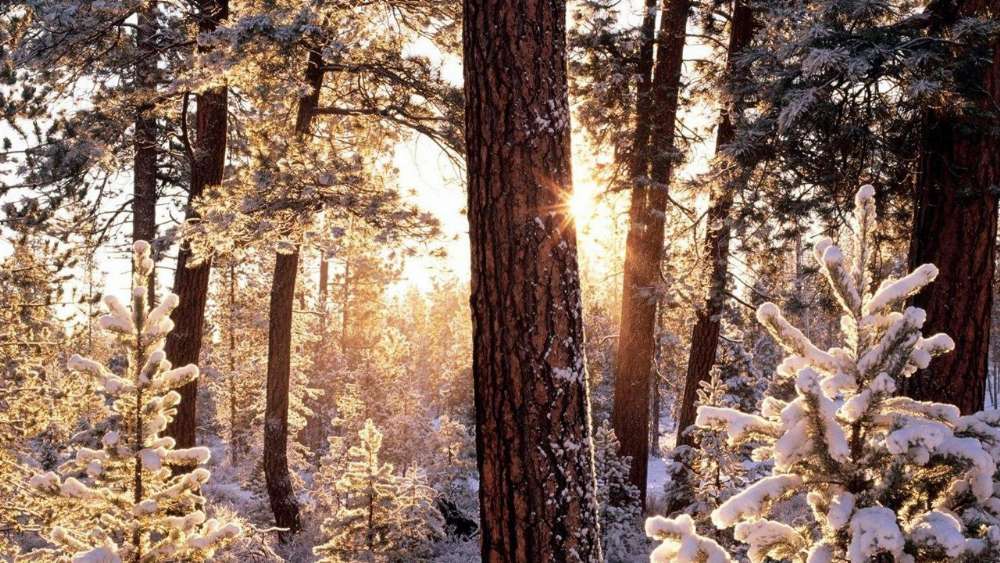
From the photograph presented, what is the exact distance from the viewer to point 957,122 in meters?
5.77

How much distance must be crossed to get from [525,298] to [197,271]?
648 cm

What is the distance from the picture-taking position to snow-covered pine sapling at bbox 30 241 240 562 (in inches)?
140

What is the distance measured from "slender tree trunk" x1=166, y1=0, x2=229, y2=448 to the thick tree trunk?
5.77m

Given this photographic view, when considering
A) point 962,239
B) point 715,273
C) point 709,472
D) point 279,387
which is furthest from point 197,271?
point 962,239

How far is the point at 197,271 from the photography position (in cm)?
842

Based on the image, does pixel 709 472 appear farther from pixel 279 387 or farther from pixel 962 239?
pixel 279 387

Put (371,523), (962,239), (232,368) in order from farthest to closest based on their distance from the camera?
(232,368)
(371,523)
(962,239)

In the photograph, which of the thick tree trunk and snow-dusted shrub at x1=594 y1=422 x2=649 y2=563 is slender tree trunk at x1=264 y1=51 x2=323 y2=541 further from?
the thick tree trunk

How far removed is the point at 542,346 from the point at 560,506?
2.57 ft

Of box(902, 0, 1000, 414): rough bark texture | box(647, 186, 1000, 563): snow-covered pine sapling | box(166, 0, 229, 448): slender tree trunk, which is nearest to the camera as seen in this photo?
box(647, 186, 1000, 563): snow-covered pine sapling

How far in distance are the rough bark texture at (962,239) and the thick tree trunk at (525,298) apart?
3852mm

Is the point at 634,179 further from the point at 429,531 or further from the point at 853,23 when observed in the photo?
the point at 429,531

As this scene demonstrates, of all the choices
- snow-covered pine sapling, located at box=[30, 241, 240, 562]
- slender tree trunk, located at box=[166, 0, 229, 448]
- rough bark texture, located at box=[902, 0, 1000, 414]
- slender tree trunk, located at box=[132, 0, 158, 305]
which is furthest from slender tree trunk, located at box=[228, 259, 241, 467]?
rough bark texture, located at box=[902, 0, 1000, 414]

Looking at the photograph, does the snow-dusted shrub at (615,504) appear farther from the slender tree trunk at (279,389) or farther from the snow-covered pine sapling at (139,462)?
the snow-covered pine sapling at (139,462)
